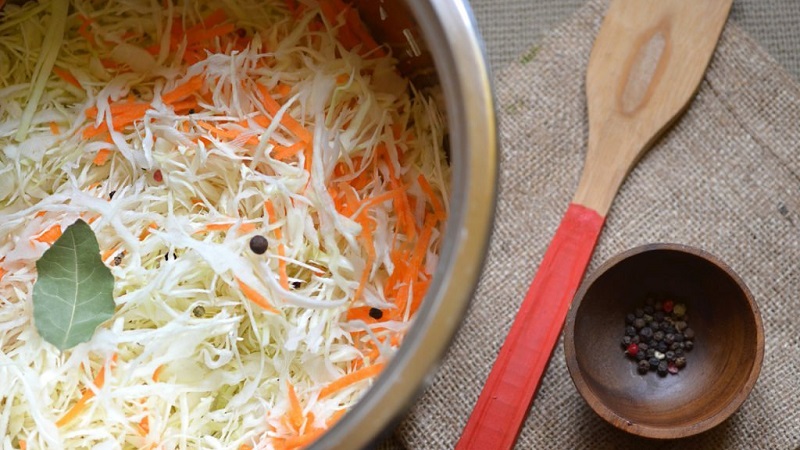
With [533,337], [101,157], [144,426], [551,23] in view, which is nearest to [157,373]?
[144,426]

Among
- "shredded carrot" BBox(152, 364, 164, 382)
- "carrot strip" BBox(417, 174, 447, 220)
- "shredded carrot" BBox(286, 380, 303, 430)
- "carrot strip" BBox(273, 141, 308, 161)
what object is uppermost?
"carrot strip" BBox(273, 141, 308, 161)

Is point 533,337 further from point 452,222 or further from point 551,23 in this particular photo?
point 551,23

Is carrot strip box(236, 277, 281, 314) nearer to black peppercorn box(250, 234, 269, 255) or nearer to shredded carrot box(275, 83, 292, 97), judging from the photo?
black peppercorn box(250, 234, 269, 255)

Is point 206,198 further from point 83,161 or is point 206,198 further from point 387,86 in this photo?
point 387,86

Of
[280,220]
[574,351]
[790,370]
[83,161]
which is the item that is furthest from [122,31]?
[790,370]

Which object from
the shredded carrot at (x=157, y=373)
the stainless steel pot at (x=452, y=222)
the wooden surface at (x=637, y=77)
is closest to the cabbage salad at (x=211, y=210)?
the shredded carrot at (x=157, y=373)

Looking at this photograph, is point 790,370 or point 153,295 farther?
point 790,370

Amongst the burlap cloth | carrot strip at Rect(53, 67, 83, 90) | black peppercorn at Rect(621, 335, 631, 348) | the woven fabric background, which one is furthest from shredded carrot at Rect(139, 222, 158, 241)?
black peppercorn at Rect(621, 335, 631, 348)
